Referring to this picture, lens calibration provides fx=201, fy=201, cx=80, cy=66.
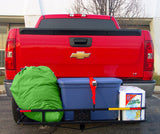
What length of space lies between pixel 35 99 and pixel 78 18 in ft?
10.1

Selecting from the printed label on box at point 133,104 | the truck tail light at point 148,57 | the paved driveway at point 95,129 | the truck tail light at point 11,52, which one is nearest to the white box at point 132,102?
the printed label on box at point 133,104

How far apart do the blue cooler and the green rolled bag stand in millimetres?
125

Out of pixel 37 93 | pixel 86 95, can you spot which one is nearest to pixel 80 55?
pixel 86 95

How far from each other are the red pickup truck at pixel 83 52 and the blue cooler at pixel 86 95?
0.66m

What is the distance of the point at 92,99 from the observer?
98.8 inches

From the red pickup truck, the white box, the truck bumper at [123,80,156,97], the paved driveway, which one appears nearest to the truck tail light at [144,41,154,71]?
the red pickup truck

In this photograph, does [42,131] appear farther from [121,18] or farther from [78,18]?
[121,18]

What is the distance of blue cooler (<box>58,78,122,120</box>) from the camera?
2.47 metres

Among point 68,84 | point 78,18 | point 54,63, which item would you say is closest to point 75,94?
point 68,84

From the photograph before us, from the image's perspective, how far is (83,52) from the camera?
3145 mm

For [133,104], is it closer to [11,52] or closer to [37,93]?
[37,93]

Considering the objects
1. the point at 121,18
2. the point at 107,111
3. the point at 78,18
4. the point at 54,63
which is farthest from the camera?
the point at 121,18

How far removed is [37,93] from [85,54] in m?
1.07

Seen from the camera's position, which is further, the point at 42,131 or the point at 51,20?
the point at 51,20
